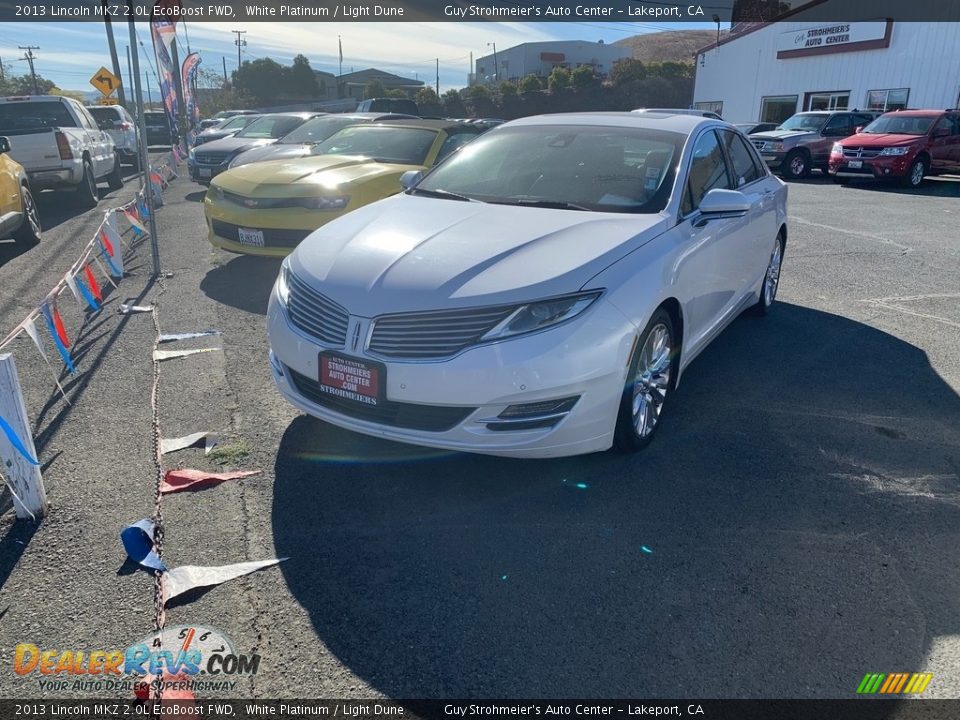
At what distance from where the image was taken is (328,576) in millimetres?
2750

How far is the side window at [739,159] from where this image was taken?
5.12m

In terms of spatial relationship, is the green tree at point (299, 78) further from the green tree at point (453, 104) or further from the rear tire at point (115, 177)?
the rear tire at point (115, 177)

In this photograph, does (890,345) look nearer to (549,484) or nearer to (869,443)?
(869,443)

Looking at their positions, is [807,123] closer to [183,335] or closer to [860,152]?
[860,152]

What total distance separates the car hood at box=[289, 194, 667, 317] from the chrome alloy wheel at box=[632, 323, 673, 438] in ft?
1.64

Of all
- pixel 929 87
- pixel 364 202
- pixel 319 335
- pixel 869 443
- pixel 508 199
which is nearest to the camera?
pixel 319 335

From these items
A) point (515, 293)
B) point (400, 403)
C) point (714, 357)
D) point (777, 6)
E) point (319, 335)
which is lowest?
point (714, 357)

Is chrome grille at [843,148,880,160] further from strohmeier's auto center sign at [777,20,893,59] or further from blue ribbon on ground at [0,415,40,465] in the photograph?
blue ribbon on ground at [0,415,40,465]

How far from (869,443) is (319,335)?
2944 mm

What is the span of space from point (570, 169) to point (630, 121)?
0.74 m

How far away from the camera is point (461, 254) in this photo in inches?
132

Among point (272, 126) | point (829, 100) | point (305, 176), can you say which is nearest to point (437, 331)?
point (305, 176)

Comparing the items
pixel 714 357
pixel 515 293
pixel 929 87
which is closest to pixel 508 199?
pixel 515 293

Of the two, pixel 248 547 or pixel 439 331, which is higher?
pixel 439 331
